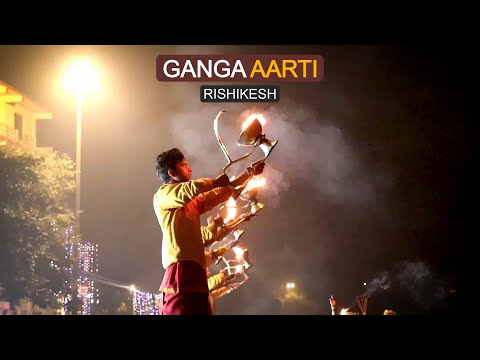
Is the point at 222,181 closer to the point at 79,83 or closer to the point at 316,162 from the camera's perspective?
the point at 79,83

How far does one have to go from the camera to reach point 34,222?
385 inches

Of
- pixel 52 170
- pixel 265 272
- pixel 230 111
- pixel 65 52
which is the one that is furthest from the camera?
pixel 265 272

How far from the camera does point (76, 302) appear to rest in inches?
396

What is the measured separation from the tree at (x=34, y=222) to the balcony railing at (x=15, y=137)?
109mm

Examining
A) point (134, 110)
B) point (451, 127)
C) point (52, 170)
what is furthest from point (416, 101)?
point (52, 170)

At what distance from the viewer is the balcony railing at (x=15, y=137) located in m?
9.23

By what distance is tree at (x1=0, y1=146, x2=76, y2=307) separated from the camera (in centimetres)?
931

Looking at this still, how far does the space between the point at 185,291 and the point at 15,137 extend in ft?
21.8

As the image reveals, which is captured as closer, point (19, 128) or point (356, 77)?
point (356, 77)

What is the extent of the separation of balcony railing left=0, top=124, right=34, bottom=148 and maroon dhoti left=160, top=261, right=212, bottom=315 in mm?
6234

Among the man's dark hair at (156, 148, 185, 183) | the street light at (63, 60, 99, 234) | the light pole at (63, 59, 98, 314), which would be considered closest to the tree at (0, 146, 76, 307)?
the light pole at (63, 59, 98, 314)

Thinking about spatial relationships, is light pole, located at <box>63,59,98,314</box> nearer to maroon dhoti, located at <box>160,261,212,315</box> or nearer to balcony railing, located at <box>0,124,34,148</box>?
balcony railing, located at <box>0,124,34,148</box>
